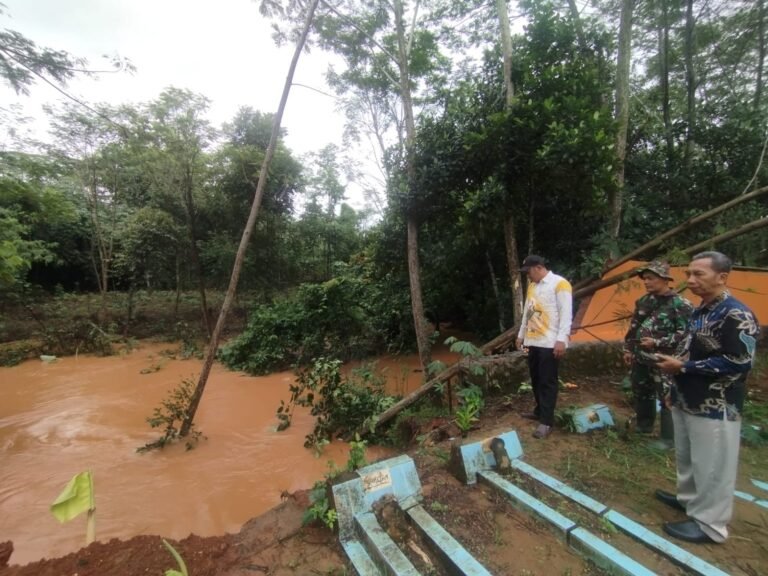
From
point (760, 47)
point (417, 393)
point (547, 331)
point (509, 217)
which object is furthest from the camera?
point (760, 47)

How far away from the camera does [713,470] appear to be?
1.91 m

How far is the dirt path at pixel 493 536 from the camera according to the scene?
186 centimetres

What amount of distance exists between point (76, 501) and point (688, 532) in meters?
3.53

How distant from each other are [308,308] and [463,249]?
14.5 ft

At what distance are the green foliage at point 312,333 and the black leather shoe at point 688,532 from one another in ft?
25.1

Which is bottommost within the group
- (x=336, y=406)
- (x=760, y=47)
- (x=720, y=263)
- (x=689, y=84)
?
(x=336, y=406)

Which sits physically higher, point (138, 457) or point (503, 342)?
point (503, 342)

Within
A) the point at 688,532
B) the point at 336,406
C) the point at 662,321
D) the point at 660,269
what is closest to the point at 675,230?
A: the point at 660,269

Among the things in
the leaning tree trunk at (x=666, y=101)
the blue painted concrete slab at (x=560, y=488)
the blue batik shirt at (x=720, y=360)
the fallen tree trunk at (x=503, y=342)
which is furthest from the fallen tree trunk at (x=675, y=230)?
the blue painted concrete slab at (x=560, y=488)

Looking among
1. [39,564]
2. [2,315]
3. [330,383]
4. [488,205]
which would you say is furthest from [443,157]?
[2,315]

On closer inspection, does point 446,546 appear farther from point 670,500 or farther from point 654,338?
point 654,338

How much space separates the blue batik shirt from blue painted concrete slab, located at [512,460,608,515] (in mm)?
787

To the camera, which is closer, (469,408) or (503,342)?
(469,408)

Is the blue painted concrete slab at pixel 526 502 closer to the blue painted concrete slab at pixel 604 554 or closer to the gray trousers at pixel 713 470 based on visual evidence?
the blue painted concrete slab at pixel 604 554
